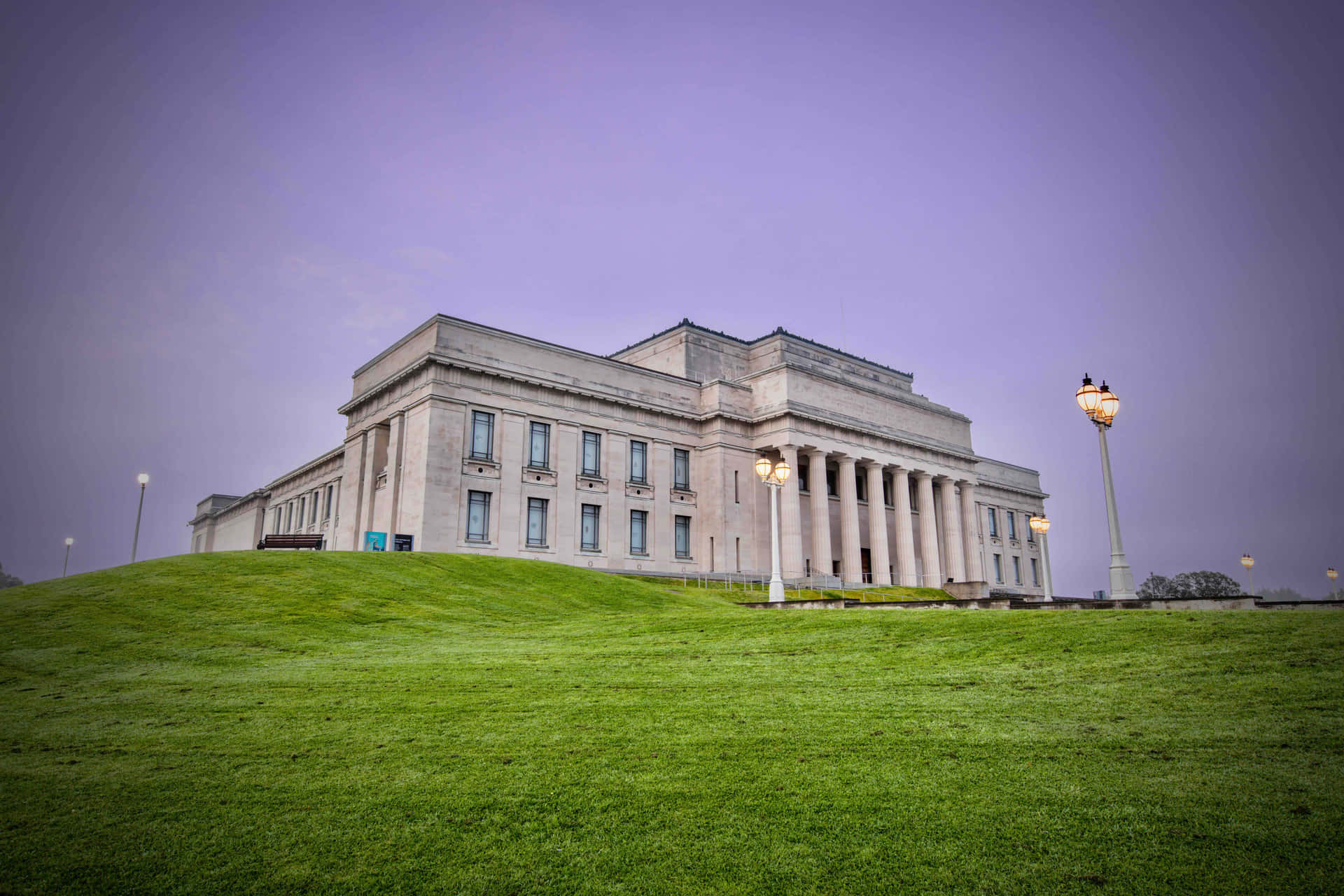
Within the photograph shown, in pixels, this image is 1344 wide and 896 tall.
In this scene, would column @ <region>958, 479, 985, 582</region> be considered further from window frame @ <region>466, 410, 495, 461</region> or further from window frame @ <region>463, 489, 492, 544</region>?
window frame @ <region>466, 410, 495, 461</region>

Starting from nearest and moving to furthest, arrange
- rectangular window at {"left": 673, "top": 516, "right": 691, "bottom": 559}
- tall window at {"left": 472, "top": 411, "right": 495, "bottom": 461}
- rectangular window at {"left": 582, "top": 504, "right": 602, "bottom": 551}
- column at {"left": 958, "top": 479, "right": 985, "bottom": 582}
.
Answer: tall window at {"left": 472, "top": 411, "right": 495, "bottom": 461} < rectangular window at {"left": 582, "top": 504, "right": 602, "bottom": 551} < rectangular window at {"left": 673, "top": 516, "right": 691, "bottom": 559} < column at {"left": 958, "top": 479, "right": 985, "bottom": 582}

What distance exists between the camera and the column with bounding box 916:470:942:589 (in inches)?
2660

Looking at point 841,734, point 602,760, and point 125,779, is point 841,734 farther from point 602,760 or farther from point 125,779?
point 125,779

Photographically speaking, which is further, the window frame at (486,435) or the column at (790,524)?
the column at (790,524)

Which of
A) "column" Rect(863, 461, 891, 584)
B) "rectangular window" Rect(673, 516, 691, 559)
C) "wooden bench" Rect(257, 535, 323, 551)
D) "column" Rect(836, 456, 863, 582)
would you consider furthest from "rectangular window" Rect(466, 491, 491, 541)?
"column" Rect(863, 461, 891, 584)

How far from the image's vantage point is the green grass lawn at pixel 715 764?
740 cm

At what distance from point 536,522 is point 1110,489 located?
38.5 m

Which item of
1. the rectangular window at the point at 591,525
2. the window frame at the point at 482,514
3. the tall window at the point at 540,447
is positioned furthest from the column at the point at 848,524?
the window frame at the point at 482,514

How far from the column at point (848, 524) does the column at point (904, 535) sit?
350cm

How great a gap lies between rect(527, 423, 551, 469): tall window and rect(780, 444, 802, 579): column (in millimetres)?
16630

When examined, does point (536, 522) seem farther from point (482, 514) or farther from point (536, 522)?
point (482, 514)

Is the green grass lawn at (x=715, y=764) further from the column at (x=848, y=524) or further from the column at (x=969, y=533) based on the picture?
the column at (x=969, y=533)

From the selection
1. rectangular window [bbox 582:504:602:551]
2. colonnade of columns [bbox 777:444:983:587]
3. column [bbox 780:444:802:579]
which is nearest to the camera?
rectangular window [bbox 582:504:602:551]

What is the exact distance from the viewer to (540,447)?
52562 mm
